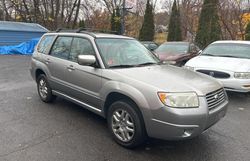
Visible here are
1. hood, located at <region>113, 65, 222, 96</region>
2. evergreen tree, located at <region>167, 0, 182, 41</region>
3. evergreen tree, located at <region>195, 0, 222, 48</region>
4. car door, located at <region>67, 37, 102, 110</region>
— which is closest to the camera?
hood, located at <region>113, 65, 222, 96</region>

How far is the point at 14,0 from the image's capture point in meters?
25.4

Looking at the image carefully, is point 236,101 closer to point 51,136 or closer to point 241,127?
point 241,127

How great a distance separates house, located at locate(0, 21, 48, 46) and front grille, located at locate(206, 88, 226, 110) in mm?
18254

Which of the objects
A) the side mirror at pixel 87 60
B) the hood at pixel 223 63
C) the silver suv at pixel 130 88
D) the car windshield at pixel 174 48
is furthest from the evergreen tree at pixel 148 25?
the side mirror at pixel 87 60

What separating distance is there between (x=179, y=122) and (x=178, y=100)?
11.1 inches

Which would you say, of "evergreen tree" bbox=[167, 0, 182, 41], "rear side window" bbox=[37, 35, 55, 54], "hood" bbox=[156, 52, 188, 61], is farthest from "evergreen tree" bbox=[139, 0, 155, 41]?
"rear side window" bbox=[37, 35, 55, 54]

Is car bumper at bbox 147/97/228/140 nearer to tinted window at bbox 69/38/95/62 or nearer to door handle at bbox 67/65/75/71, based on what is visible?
tinted window at bbox 69/38/95/62

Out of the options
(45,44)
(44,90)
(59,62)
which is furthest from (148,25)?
(59,62)

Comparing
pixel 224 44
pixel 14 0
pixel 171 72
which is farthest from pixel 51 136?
pixel 14 0

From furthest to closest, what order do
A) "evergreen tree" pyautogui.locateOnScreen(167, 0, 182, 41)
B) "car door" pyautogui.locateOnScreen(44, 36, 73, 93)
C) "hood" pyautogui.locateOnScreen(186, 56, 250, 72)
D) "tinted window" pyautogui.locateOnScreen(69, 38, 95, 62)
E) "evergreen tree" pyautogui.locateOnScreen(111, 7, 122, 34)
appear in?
"evergreen tree" pyautogui.locateOnScreen(111, 7, 122, 34)
"evergreen tree" pyautogui.locateOnScreen(167, 0, 182, 41)
"hood" pyautogui.locateOnScreen(186, 56, 250, 72)
"car door" pyautogui.locateOnScreen(44, 36, 73, 93)
"tinted window" pyautogui.locateOnScreen(69, 38, 95, 62)

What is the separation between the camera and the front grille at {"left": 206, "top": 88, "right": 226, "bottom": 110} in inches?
134

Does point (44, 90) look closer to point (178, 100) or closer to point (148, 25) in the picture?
point (178, 100)

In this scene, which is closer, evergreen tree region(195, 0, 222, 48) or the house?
evergreen tree region(195, 0, 222, 48)

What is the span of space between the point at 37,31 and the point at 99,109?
18.3 m
